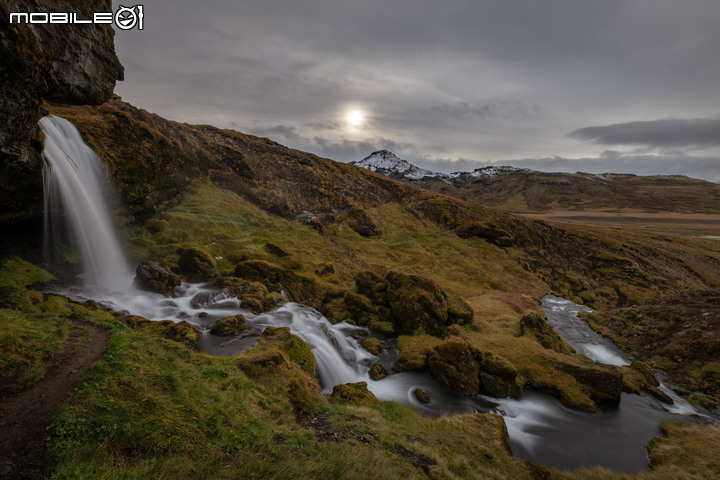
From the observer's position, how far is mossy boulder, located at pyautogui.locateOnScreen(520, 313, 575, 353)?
23.4 m

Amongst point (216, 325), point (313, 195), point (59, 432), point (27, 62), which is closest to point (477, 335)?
point (216, 325)

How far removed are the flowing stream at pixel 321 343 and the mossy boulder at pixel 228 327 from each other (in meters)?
0.37

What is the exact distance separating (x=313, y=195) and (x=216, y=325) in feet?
124

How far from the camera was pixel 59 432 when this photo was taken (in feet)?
18.0

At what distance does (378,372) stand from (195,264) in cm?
1600

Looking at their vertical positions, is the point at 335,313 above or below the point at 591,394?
above

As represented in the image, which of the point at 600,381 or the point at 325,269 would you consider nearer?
the point at 600,381

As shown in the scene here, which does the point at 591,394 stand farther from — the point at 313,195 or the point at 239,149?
the point at 239,149

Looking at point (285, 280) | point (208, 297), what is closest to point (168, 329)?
point (208, 297)

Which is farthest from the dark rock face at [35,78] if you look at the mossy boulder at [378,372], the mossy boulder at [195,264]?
the mossy boulder at [378,372]

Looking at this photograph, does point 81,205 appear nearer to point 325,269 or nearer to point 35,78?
point 35,78

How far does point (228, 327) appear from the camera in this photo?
16.0 meters

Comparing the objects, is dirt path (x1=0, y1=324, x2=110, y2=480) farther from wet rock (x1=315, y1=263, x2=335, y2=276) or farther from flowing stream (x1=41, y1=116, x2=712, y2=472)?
wet rock (x1=315, y1=263, x2=335, y2=276)

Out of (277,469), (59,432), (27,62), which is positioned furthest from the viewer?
(27,62)
